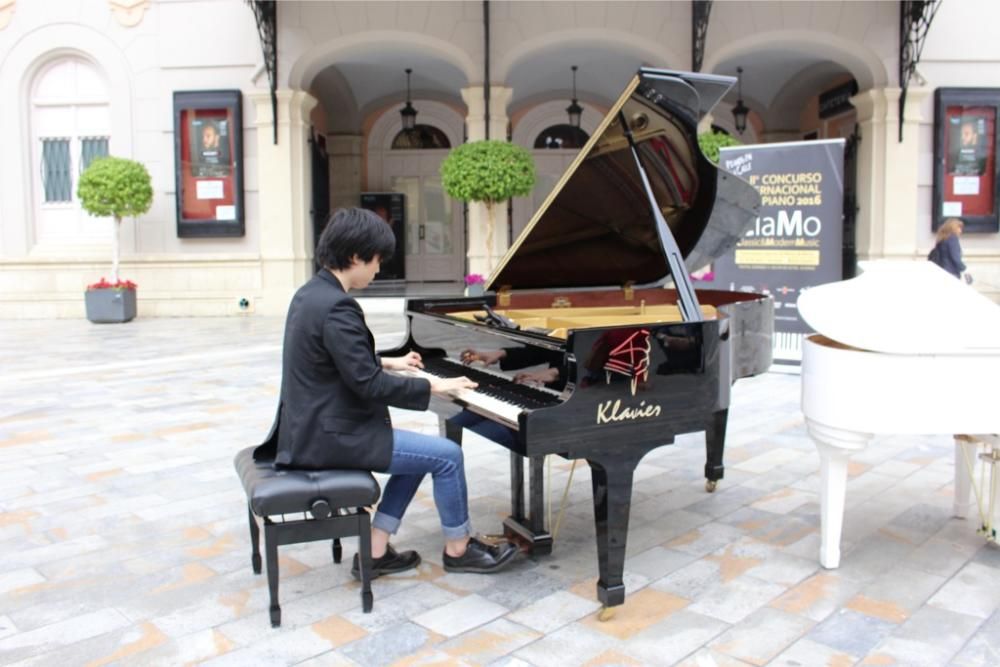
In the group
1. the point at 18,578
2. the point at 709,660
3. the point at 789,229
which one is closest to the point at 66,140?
the point at 789,229

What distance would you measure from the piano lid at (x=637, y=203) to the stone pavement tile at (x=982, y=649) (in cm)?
163

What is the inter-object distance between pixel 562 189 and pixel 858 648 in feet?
6.42

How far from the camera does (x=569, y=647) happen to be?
2.63 metres

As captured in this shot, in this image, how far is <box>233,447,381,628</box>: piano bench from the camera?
2.67m

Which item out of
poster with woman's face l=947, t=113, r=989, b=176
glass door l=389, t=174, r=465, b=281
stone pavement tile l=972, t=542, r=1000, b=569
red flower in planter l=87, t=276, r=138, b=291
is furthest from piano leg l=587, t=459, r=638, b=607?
glass door l=389, t=174, r=465, b=281

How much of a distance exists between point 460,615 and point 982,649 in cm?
163

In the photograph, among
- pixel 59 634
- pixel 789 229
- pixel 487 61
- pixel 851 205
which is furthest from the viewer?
pixel 851 205

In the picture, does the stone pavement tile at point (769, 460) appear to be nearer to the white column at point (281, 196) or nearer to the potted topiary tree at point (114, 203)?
the white column at point (281, 196)

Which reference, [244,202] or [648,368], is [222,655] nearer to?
[648,368]

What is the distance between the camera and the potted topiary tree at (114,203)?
11.2 m

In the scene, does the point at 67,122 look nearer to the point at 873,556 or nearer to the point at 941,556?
the point at 873,556

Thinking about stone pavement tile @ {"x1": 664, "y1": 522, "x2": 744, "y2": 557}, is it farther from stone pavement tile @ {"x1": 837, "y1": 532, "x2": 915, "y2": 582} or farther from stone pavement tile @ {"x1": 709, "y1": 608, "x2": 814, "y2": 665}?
stone pavement tile @ {"x1": 709, "y1": 608, "x2": 814, "y2": 665}

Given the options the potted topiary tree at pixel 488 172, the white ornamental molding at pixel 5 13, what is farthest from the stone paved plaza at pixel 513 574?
the white ornamental molding at pixel 5 13

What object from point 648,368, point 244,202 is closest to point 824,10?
point 244,202
